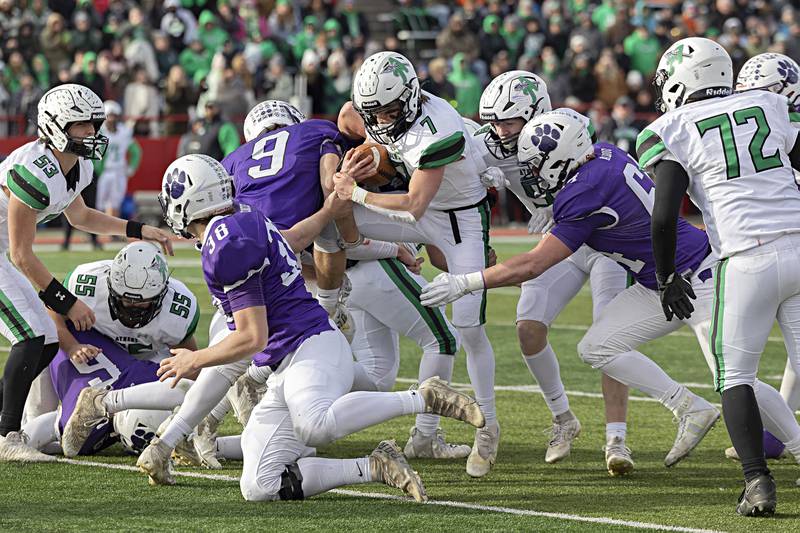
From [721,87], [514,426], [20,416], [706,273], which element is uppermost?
[721,87]

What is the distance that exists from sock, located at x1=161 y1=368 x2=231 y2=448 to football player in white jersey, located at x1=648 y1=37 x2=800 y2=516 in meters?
1.83

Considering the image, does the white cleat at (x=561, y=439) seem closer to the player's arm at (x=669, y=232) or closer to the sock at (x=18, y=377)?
the player's arm at (x=669, y=232)

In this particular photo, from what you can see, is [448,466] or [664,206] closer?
[664,206]

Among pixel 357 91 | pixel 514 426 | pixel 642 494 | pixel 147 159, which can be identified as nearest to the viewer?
pixel 642 494

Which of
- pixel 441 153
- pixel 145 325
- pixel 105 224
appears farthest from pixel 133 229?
pixel 441 153

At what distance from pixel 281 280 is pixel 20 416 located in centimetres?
162

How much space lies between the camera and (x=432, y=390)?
539cm

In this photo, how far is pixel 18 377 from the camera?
20.3 ft

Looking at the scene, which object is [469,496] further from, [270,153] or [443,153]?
[270,153]

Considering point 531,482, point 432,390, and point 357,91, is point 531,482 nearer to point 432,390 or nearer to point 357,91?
point 432,390

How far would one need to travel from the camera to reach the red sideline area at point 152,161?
18.7 meters

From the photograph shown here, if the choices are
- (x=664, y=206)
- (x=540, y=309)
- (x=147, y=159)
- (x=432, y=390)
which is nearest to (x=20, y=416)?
(x=432, y=390)

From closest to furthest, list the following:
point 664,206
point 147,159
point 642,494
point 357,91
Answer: point 664,206, point 642,494, point 357,91, point 147,159

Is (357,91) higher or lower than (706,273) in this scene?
higher
